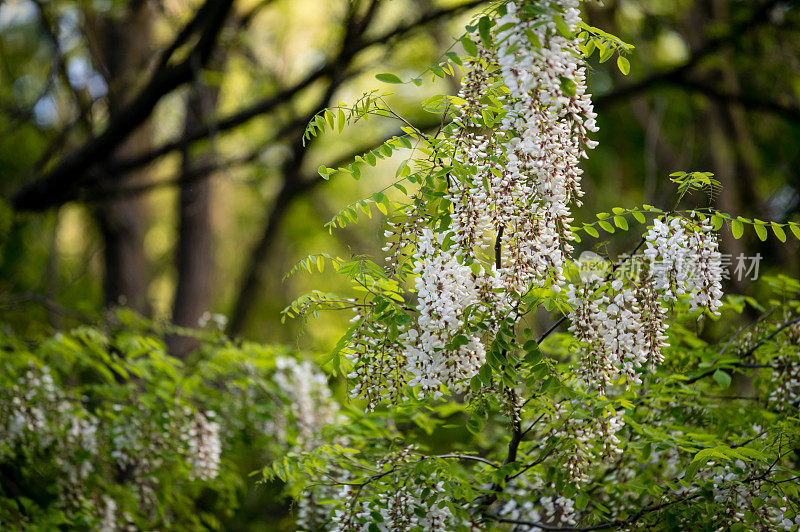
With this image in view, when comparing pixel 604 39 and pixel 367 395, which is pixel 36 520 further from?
pixel 604 39

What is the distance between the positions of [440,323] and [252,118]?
12.7 ft

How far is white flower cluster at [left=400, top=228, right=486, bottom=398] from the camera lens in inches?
93.7

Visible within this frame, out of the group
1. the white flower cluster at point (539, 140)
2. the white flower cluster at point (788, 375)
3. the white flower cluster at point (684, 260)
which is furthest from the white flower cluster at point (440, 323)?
the white flower cluster at point (788, 375)

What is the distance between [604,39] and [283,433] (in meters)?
3.24

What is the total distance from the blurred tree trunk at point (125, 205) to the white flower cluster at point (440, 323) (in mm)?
5254

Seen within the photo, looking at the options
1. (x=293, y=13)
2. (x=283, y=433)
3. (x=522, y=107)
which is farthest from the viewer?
(x=293, y=13)

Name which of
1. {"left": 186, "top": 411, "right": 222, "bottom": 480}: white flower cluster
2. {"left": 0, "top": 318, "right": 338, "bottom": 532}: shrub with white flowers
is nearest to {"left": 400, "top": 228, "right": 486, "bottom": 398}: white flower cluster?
{"left": 0, "top": 318, "right": 338, "bottom": 532}: shrub with white flowers

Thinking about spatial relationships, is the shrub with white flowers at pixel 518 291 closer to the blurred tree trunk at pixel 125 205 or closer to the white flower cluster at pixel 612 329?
the white flower cluster at pixel 612 329

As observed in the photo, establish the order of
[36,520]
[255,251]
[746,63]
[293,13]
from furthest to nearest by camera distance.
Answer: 1. [293,13]
2. [255,251]
3. [746,63]
4. [36,520]

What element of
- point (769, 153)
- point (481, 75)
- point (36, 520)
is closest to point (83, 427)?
point (36, 520)

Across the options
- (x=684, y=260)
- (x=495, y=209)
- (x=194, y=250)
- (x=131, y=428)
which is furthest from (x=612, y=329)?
(x=194, y=250)

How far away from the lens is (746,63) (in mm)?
7555

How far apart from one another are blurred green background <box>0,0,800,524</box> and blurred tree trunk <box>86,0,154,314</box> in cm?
2

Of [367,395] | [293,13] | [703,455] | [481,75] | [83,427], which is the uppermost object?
[293,13]
